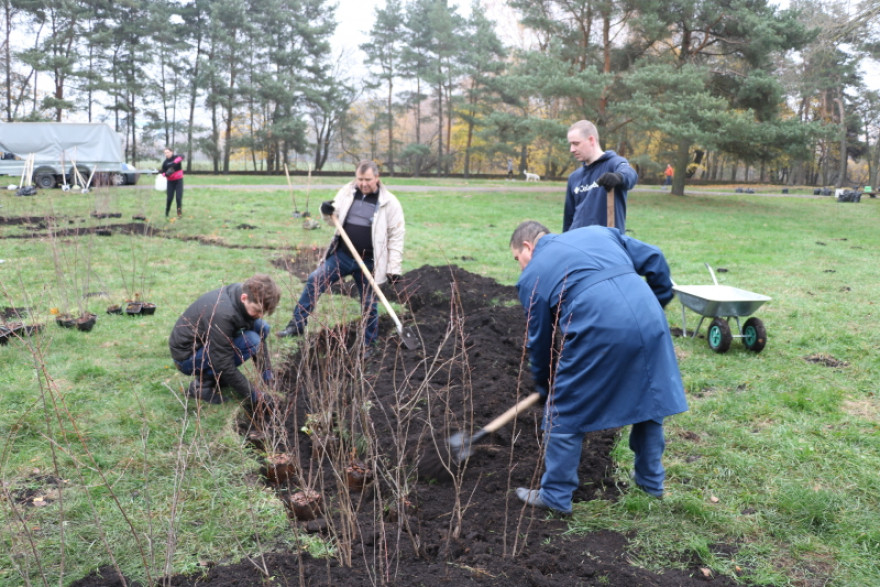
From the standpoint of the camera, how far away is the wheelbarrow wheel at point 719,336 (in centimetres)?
519

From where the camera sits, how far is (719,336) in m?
5.27

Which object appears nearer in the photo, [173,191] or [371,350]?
[371,350]

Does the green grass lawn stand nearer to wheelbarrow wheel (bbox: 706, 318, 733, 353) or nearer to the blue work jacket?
wheelbarrow wheel (bbox: 706, 318, 733, 353)

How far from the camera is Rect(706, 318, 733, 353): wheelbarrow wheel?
519cm

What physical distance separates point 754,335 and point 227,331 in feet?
14.0

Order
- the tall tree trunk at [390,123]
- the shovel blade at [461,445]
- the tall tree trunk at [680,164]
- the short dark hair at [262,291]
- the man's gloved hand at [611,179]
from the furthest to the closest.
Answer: the tall tree trunk at [390,123]
the tall tree trunk at [680,164]
the man's gloved hand at [611,179]
the short dark hair at [262,291]
the shovel blade at [461,445]

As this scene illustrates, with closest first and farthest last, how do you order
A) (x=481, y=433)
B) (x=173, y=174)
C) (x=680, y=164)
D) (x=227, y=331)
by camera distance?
(x=481, y=433) < (x=227, y=331) < (x=173, y=174) < (x=680, y=164)

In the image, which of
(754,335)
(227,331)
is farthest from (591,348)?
(754,335)

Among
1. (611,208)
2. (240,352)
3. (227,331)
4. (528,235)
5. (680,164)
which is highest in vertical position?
(680,164)

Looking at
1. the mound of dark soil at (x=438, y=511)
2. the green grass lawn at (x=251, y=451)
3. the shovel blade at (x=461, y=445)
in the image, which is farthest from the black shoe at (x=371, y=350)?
the shovel blade at (x=461, y=445)

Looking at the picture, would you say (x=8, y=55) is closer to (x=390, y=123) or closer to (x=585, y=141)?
(x=390, y=123)

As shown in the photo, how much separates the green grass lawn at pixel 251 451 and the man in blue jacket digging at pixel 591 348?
399mm

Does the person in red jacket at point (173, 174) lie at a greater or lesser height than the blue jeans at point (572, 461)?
greater

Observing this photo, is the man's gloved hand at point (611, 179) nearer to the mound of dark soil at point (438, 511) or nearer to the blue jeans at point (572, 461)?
the mound of dark soil at point (438, 511)
